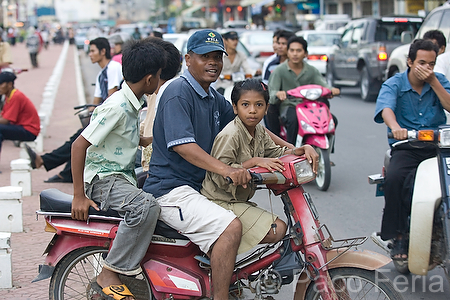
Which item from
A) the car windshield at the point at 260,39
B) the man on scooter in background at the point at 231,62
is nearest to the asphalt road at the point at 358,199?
the man on scooter in background at the point at 231,62

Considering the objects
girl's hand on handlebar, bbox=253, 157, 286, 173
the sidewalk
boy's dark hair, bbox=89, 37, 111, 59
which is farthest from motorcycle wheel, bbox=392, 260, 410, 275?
boy's dark hair, bbox=89, 37, 111, 59

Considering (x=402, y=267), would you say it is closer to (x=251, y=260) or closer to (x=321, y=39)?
(x=251, y=260)

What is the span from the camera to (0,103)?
32.7 ft

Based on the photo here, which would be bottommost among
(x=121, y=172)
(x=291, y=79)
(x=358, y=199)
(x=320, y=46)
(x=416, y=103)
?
(x=358, y=199)

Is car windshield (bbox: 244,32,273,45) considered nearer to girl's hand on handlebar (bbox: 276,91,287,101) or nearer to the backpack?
the backpack

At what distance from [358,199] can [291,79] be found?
180 centimetres

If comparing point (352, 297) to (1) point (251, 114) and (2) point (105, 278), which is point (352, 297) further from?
(2) point (105, 278)

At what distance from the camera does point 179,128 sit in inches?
121

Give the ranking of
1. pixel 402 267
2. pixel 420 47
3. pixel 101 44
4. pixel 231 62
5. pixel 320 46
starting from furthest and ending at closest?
pixel 320 46, pixel 231 62, pixel 101 44, pixel 402 267, pixel 420 47

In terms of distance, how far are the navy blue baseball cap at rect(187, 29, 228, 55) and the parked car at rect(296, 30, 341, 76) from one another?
52.0 feet

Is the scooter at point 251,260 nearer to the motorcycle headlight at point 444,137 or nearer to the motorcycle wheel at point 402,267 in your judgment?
the motorcycle headlight at point 444,137

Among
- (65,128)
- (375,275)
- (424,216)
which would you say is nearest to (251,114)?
(375,275)

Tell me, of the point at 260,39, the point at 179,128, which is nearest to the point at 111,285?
the point at 179,128

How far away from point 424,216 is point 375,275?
868 millimetres
